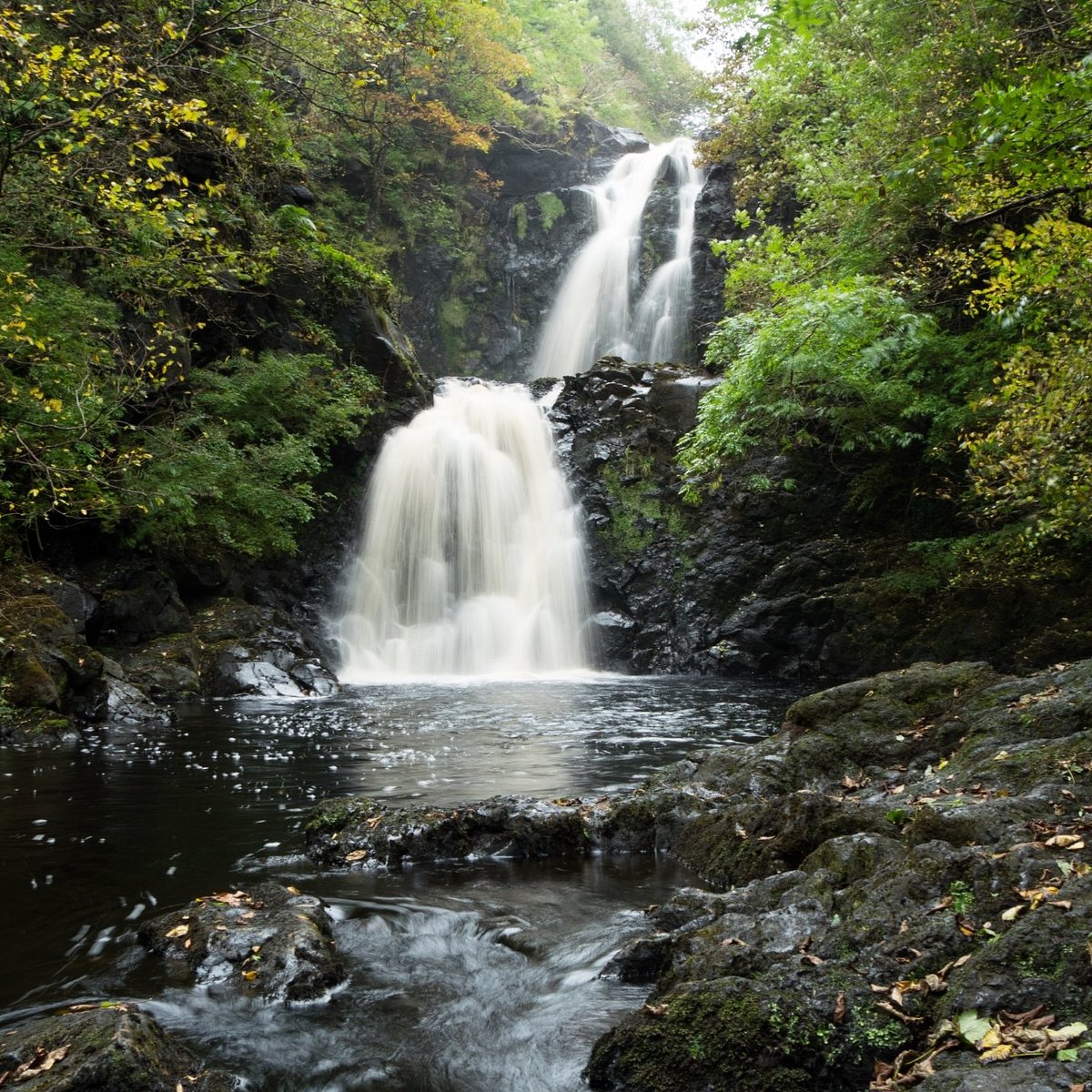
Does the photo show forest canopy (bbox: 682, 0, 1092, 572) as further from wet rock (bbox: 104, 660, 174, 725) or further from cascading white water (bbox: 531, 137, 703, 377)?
wet rock (bbox: 104, 660, 174, 725)

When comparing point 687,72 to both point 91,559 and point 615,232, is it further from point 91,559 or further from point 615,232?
point 91,559

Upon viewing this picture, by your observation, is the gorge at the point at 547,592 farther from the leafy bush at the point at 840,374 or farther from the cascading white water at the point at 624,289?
the cascading white water at the point at 624,289

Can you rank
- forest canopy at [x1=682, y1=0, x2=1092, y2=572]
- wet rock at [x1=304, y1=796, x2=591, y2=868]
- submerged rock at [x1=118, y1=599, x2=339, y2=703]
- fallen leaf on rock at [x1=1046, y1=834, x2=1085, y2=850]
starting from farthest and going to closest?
submerged rock at [x1=118, y1=599, x2=339, y2=703], forest canopy at [x1=682, y1=0, x2=1092, y2=572], wet rock at [x1=304, y1=796, x2=591, y2=868], fallen leaf on rock at [x1=1046, y1=834, x2=1085, y2=850]

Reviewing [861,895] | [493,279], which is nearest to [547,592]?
[861,895]

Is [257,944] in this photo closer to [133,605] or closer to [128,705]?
[128,705]

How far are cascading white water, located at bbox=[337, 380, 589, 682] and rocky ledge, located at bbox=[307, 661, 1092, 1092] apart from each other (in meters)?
12.1

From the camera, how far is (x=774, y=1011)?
3113mm

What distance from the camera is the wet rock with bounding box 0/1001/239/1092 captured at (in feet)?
9.73

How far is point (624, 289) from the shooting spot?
2967 centimetres

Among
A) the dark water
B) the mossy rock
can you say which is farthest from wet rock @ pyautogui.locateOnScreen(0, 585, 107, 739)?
the mossy rock

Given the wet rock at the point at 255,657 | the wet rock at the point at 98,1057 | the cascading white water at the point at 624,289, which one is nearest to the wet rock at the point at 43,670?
the wet rock at the point at 255,657

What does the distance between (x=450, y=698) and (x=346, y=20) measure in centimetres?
1012

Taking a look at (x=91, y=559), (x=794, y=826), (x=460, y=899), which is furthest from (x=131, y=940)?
(x=91, y=559)

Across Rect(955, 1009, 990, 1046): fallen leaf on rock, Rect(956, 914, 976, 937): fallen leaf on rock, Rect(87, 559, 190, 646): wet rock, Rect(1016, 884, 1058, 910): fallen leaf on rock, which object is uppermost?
Rect(87, 559, 190, 646): wet rock
